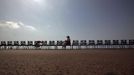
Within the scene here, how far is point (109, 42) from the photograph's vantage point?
122 m

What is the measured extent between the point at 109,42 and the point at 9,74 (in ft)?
375

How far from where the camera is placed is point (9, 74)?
10.7 metres

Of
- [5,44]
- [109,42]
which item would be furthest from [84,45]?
[5,44]

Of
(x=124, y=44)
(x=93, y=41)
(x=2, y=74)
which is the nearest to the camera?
(x=2, y=74)

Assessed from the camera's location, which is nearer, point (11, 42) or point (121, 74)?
point (121, 74)

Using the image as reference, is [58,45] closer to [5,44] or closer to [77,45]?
[77,45]

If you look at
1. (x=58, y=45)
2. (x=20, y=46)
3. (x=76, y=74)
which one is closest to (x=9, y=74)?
(x=76, y=74)

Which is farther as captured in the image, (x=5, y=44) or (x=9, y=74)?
(x=5, y=44)

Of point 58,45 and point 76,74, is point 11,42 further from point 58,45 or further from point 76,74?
point 76,74

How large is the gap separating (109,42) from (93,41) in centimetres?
925

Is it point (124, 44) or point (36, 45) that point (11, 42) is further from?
point (124, 44)

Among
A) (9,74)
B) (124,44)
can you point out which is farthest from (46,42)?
(9,74)

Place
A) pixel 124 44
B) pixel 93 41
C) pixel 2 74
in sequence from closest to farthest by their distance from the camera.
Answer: pixel 2 74
pixel 124 44
pixel 93 41

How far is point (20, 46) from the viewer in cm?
12506
